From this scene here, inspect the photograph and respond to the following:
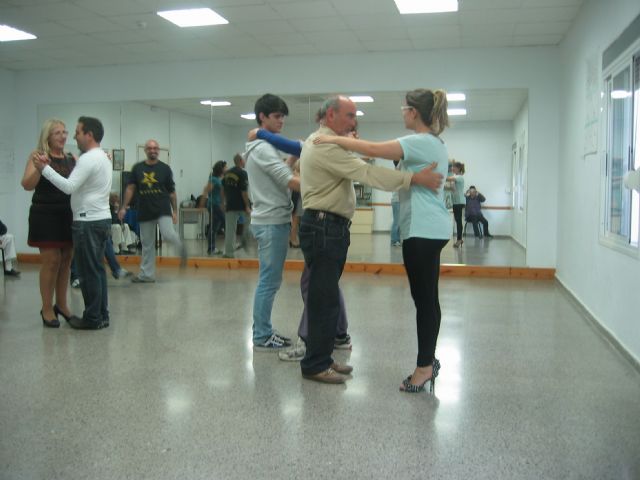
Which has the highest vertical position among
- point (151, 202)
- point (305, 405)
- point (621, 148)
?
point (621, 148)

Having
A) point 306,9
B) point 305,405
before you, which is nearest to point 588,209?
point 306,9

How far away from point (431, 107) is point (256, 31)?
4467 mm

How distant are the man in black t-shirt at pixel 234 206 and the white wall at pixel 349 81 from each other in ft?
3.78

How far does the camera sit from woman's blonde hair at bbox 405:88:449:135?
2812 millimetres

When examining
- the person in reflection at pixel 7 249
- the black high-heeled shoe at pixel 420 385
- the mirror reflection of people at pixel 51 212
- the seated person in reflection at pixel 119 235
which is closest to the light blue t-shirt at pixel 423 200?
the black high-heeled shoe at pixel 420 385

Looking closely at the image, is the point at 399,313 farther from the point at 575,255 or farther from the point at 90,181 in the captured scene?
the point at 90,181

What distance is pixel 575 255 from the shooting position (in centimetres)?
571

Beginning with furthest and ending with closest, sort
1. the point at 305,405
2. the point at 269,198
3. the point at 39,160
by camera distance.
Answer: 1. the point at 39,160
2. the point at 269,198
3. the point at 305,405

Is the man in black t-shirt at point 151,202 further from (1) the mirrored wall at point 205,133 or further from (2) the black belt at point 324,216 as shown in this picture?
(2) the black belt at point 324,216

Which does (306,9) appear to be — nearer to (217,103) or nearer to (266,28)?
(266,28)

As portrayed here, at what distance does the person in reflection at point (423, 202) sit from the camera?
2.73m

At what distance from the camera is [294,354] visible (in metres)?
3.46

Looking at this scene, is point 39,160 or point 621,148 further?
point 621,148

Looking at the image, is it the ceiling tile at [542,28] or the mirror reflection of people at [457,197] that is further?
the mirror reflection of people at [457,197]
